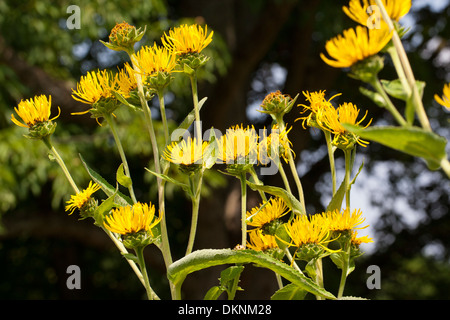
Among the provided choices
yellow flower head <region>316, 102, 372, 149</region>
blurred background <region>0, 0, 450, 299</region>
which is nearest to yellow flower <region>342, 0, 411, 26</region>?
yellow flower head <region>316, 102, 372, 149</region>

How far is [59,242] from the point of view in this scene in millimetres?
4711

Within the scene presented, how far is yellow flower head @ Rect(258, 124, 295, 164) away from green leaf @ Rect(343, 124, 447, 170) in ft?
0.57

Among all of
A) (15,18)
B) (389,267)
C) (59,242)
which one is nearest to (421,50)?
(389,267)

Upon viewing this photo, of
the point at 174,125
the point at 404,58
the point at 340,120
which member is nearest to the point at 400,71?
the point at 404,58

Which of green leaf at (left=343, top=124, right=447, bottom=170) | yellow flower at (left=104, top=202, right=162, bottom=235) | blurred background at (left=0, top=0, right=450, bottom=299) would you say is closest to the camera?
green leaf at (left=343, top=124, right=447, bottom=170)

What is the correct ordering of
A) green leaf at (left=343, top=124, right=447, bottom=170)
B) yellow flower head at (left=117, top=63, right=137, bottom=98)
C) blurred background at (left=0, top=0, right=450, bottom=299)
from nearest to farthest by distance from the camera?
green leaf at (left=343, top=124, right=447, bottom=170), yellow flower head at (left=117, top=63, right=137, bottom=98), blurred background at (left=0, top=0, right=450, bottom=299)

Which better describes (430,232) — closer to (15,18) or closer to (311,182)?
(311,182)

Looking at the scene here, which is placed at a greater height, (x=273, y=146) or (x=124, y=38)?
(x=124, y=38)

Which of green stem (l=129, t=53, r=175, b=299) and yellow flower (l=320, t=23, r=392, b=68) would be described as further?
green stem (l=129, t=53, r=175, b=299)

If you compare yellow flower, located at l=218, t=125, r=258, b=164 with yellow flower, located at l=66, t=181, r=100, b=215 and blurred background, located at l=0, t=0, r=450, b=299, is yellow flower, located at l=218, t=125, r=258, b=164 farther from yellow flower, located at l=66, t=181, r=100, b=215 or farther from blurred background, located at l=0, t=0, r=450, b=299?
blurred background, located at l=0, t=0, r=450, b=299

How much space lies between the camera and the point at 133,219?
1.42 feet

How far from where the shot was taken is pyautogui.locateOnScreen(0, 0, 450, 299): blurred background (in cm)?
321

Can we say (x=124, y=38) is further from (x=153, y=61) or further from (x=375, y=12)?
(x=375, y=12)

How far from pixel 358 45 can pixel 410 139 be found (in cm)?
7
